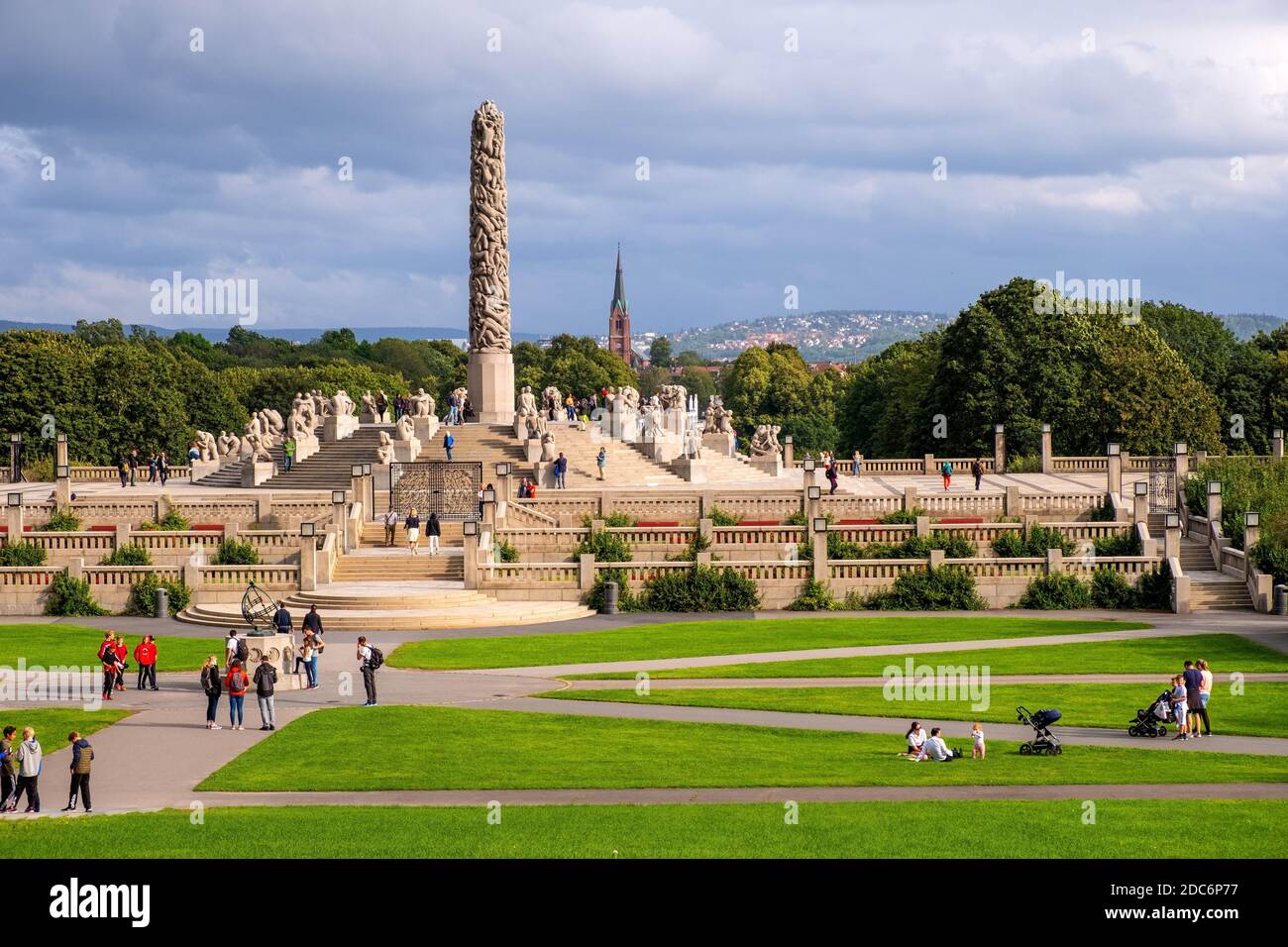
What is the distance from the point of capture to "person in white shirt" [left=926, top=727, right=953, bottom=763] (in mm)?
30938

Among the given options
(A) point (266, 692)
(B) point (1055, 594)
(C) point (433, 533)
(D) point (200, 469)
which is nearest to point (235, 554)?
Answer: (C) point (433, 533)

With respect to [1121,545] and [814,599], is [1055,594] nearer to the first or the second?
[1121,545]

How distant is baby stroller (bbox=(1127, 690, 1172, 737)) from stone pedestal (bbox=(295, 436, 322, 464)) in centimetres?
5286

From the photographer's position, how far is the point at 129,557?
5638cm

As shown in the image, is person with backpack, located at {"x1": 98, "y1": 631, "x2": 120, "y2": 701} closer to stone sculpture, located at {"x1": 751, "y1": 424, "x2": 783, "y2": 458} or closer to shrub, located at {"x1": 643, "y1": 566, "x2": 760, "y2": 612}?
shrub, located at {"x1": 643, "y1": 566, "x2": 760, "y2": 612}

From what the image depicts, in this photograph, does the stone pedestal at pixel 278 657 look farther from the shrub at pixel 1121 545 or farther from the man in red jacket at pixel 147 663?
the shrub at pixel 1121 545

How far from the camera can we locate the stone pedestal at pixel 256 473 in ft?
257

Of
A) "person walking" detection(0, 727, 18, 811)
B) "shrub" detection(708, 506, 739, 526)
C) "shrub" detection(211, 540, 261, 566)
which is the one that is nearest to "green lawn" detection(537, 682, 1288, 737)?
"person walking" detection(0, 727, 18, 811)

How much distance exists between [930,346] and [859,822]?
95.7m

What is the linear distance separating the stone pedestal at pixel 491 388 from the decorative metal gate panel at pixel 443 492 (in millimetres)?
15134

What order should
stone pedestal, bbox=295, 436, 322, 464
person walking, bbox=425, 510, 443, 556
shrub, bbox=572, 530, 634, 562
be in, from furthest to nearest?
stone pedestal, bbox=295, 436, 322, 464, person walking, bbox=425, 510, 443, 556, shrub, bbox=572, 530, 634, 562

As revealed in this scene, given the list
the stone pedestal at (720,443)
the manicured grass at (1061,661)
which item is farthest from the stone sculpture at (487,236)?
the manicured grass at (1061,661)

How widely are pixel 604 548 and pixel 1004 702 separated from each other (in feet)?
74.7
